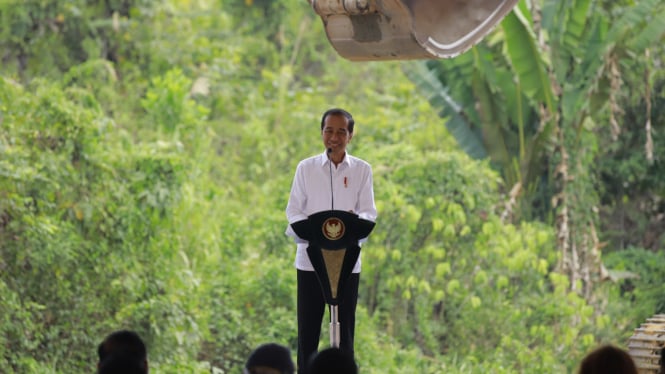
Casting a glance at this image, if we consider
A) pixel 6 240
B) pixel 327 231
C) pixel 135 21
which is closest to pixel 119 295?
pixel 6 240

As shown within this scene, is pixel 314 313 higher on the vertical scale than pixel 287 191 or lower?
lower

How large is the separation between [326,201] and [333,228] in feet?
1.15

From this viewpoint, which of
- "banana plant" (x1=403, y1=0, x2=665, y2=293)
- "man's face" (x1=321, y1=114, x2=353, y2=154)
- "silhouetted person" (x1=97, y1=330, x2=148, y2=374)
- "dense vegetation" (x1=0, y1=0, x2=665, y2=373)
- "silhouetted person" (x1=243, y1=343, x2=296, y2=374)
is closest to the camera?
"silhouetted person" (x1=97, y1=330, x2=148, y2=374)

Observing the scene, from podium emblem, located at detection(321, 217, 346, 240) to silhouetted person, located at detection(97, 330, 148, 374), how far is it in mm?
1046

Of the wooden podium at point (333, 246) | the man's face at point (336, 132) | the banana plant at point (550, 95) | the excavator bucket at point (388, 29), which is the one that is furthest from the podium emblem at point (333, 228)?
the banana plant at point (550, 95)

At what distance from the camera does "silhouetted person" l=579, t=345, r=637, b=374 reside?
335 cm

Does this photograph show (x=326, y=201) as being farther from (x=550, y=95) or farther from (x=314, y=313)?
(x=550, y=95)

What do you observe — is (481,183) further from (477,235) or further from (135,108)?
(135,108)

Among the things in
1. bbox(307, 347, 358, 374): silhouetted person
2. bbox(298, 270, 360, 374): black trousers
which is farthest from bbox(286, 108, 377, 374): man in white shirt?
bbox(307, 347, 358, 374): silhouetted person

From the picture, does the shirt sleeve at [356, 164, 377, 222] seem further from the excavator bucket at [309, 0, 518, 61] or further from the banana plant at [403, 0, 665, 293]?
the banana plant at [403, 0, 665, 293]

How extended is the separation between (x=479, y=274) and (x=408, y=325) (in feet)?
2.45

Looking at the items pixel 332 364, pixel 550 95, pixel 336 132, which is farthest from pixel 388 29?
pixel 550 95

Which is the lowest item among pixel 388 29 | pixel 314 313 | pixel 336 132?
pixel 314 313

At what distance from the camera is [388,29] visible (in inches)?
180
